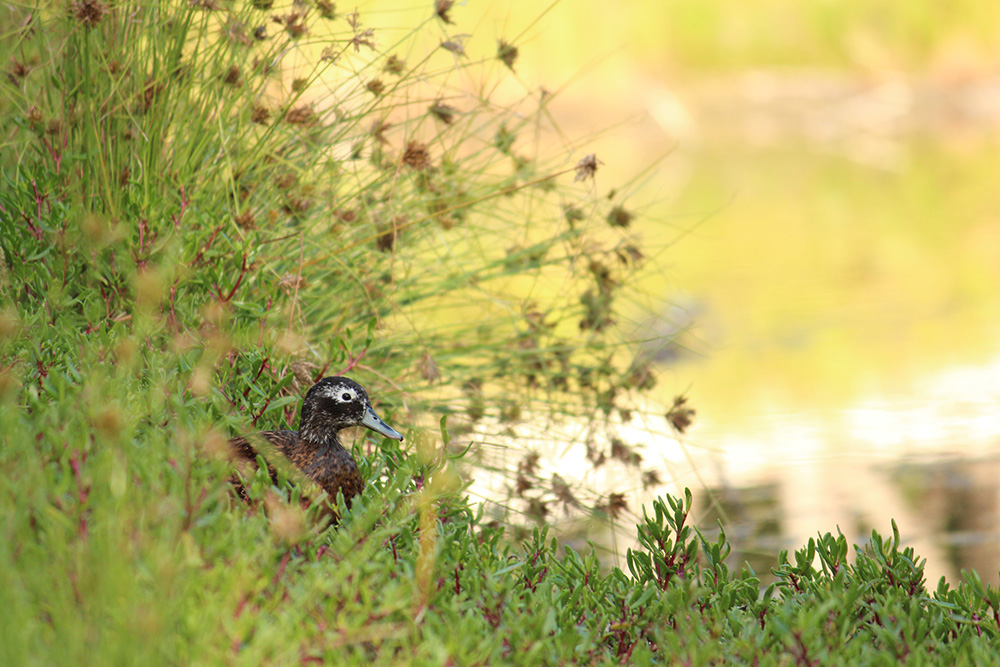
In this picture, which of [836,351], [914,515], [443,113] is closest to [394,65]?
[443,113]

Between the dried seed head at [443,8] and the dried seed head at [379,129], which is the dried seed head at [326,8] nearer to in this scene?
the dried seed head at [443,8]

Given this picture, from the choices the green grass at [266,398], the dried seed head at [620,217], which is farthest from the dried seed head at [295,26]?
the dried seed head at [620,217]

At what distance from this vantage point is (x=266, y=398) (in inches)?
94.3

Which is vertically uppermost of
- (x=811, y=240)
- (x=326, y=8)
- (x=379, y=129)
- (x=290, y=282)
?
(x=811, y=240)

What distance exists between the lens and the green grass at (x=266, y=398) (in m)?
1.58

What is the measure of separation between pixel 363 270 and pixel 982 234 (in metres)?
10.0

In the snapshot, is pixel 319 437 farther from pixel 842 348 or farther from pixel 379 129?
pixel 842 348

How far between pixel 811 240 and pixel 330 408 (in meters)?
10.7

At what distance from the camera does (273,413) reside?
8.38ft

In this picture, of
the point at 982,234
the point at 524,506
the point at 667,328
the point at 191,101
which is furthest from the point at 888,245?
the point at 191,101

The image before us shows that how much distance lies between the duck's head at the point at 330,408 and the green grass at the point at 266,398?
0.09 m

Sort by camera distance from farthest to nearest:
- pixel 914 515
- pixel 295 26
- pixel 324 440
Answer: pixel 914 515 < pixel 295 26 < pixel 324 440

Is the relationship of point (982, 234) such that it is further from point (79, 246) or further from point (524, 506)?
point (79, 246)

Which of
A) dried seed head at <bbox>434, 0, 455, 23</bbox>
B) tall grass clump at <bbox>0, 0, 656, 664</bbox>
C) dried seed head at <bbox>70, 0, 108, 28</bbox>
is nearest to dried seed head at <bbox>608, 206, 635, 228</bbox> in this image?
tall grass clump at <bbox>0, 0, 656, 664</bbox>
